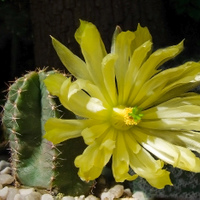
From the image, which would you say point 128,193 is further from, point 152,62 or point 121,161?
point 152,62

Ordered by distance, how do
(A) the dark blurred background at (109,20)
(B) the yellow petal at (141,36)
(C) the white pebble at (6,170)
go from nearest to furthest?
(B) the yellow petal at (141,36)
(C) the white pebble at (6,170)
(A) the dark blurred background at (109,20)

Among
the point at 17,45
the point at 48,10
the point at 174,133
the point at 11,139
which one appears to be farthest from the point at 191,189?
the point at 17,45

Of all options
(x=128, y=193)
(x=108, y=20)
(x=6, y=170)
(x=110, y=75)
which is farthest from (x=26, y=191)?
(x=108, y=20)

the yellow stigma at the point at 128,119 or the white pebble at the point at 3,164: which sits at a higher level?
the yellow stigma at the point at 128,119

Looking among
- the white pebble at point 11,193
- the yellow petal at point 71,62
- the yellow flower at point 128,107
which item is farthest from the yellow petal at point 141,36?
the white pebble at point 11,193

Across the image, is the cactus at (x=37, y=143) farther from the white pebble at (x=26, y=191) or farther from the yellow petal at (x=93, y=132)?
the yellow petal at (x=93, y=132)

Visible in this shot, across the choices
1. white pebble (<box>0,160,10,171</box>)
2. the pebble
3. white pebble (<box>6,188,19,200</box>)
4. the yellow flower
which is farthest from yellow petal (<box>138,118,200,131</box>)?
white pebble (<box>0,160,10,171</box>)

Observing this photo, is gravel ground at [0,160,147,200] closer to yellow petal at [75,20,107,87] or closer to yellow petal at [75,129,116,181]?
yellow petal at [75,129,116,181]

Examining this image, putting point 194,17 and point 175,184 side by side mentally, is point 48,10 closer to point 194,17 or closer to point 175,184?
point 194,17
